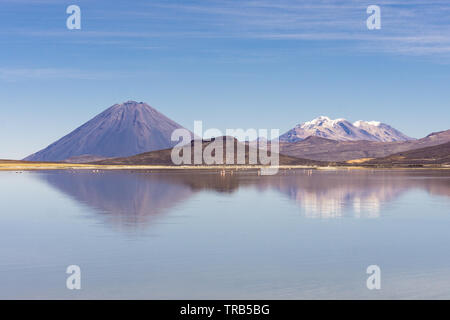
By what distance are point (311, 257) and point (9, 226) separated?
2043cm

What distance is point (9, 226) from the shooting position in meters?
36.1

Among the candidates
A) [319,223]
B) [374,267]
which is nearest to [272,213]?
[319,223]

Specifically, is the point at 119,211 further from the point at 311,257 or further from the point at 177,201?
the point at 311,257

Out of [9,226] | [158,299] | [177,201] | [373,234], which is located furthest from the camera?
[177,201]

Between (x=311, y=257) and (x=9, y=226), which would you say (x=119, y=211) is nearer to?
(x=9, y=226)

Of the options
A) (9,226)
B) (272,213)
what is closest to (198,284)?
(9,226)

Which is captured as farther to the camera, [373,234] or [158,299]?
[373,234]

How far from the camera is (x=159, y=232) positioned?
3231 centimetres

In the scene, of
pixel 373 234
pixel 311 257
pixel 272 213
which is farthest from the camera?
pixel 272 213

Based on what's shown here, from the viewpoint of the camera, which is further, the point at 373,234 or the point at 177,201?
the point at 177,201
